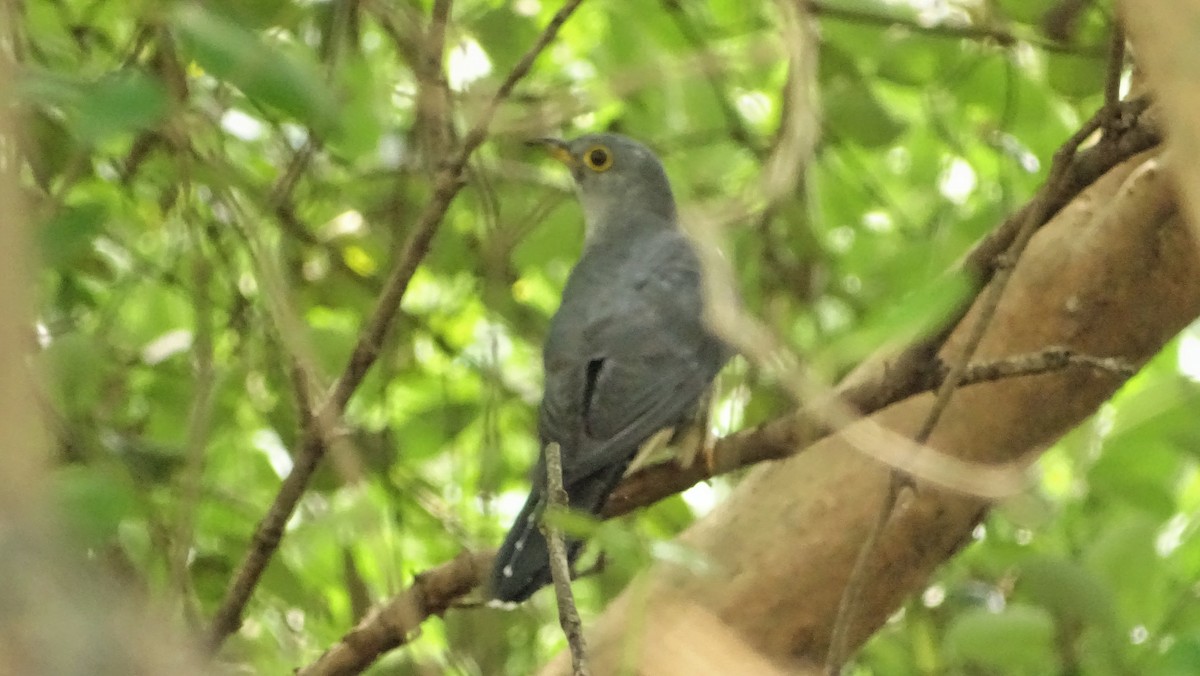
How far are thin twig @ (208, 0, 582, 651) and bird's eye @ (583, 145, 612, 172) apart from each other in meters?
1.27

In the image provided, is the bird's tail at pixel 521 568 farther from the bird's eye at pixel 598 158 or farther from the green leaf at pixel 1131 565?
the bird's eye at pixel 598 158

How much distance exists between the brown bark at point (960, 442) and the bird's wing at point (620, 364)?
272 mm

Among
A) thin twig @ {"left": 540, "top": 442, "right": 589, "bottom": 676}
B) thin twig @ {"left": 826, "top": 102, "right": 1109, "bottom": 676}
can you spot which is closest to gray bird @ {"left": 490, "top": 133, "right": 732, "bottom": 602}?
thin twig @ {"left": 826, "top": 102, "right": 1109, "bottom": 676}

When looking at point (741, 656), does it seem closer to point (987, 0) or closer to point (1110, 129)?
point (1110, 129)

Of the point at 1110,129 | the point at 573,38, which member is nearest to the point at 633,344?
the point at 573,38

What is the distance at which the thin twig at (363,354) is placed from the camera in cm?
155

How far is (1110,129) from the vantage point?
4.58 ft

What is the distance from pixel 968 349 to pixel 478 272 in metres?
1.17

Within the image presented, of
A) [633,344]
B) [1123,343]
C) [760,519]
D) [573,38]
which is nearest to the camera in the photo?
[1123,343]

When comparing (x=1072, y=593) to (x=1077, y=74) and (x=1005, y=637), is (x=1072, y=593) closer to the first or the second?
(x=1005, y=637)

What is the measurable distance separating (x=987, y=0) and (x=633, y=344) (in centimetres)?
81

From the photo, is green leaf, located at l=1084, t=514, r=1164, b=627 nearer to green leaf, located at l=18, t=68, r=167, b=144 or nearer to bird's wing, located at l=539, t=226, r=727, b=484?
bird's wing, located at l=539, t=226, r=727, b=484

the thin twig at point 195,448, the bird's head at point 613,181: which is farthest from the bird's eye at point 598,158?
the thin twig at point 195,448

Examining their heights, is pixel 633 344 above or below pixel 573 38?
below
